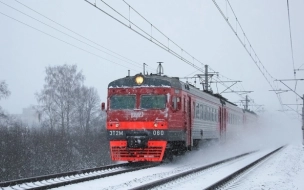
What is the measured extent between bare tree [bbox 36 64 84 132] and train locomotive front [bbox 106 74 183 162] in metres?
35.6

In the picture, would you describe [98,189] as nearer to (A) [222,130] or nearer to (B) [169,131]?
(B) [169,131]

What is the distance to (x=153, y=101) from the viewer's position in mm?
17562

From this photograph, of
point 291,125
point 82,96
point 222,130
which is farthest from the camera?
point 291,125

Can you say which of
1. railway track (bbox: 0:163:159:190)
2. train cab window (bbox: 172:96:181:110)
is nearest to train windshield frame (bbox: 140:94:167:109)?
train cab window (bbox: 172:96:181:110)

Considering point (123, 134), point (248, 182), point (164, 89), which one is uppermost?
point (164, 89)

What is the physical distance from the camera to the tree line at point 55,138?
106 ft

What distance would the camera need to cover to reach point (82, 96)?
201 feet

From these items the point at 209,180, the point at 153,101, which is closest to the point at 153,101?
the point at 153,101

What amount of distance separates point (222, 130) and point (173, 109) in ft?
34.7

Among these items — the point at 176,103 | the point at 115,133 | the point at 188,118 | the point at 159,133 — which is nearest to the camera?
the point at 159,133

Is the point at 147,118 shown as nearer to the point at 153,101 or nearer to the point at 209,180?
the point at 153,101

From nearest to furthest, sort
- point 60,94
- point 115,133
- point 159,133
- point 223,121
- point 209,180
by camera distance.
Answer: point 209,180 → point 159,133 → point 115,133 → point 223,121 → point 60,94

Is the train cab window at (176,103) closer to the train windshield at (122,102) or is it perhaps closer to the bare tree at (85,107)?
the train windshield at (122,102)

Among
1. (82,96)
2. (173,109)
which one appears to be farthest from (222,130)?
(82,96)
